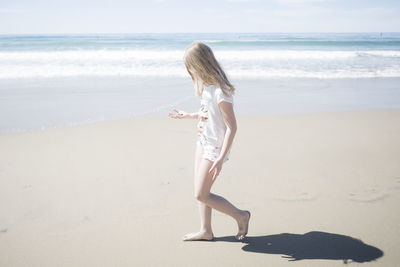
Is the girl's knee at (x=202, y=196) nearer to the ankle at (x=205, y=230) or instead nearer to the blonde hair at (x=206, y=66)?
the ankle at (x=205, y=230)

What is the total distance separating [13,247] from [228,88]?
2.20m

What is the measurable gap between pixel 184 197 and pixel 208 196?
966 mm

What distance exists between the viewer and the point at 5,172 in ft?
12.4

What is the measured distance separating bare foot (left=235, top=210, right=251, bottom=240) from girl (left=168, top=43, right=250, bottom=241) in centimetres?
22

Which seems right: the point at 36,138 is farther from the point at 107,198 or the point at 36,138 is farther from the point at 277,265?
the point at 277,265

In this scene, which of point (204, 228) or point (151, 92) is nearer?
point (204, 228)

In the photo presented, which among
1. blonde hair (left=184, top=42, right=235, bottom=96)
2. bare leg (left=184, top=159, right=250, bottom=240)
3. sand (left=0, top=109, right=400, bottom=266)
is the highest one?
blonde hair (left=184, top=42, right=235, bottom=96)

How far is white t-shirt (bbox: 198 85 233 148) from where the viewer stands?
7.30ft

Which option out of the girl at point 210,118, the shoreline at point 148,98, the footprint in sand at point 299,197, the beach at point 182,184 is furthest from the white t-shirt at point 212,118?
the shoreline at point 148,98

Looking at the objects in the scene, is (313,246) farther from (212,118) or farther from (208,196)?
(212,118)

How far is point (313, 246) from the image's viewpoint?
252cm

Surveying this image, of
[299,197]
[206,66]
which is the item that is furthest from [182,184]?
[206,66]

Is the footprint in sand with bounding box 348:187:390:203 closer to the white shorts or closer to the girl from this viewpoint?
the girl

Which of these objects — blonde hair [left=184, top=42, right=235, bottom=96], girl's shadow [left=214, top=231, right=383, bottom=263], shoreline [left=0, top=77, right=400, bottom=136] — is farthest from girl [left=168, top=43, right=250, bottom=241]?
shoreline [left=0, top=77, right=400, bottom=136]
